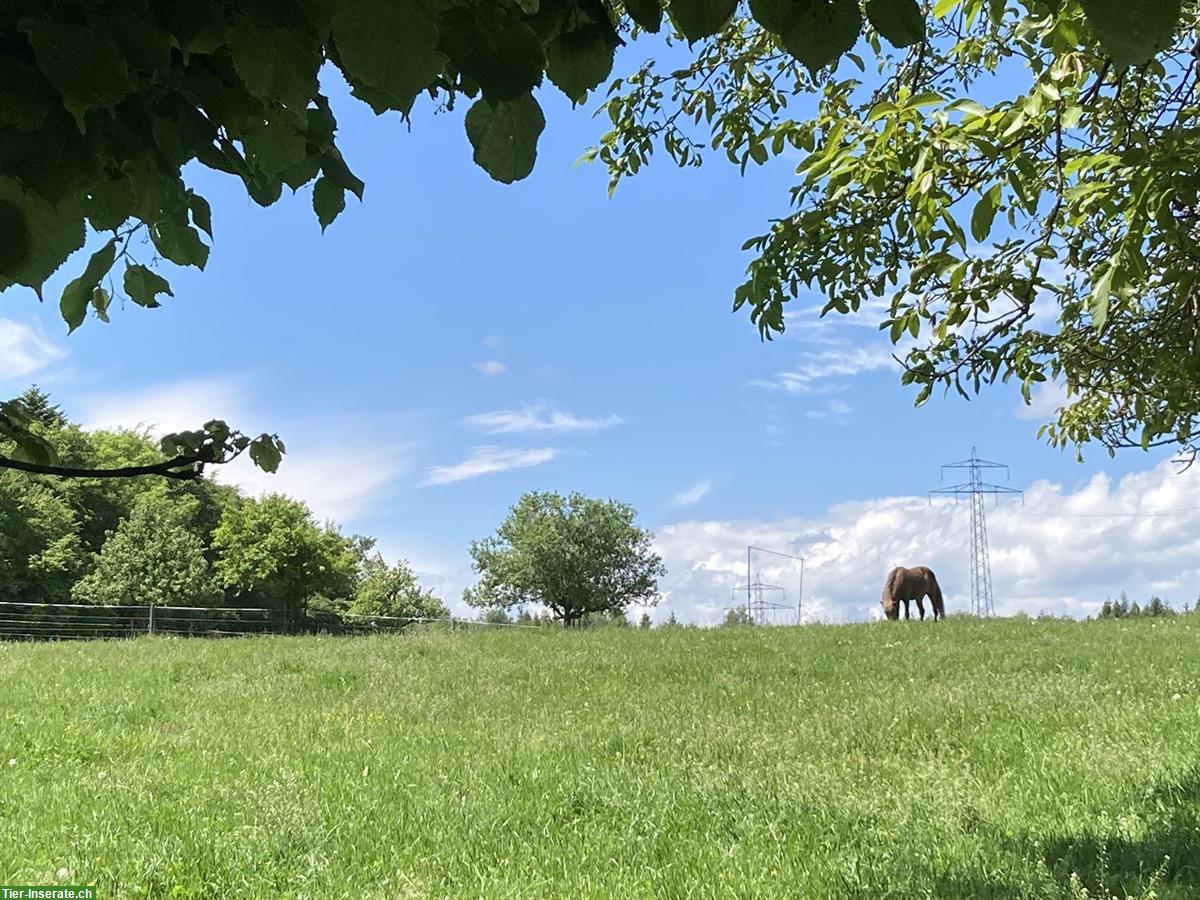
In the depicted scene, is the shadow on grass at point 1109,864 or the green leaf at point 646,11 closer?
the green leaf at point 646,11

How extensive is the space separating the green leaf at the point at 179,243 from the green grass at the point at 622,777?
121 inches

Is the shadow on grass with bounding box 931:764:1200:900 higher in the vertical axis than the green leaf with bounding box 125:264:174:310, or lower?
lower

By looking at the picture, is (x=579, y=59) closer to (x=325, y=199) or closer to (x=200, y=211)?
(x=325, y=199)

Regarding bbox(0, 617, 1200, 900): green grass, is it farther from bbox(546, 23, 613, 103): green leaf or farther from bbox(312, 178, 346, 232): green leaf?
bbox(546, 23, 613, 103): green leaf

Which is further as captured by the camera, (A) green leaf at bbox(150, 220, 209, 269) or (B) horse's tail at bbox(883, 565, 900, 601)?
(B) horse's tail at bbox(883, 565, 900, 601)

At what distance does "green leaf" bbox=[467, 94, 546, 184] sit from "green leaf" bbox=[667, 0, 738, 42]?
0.20 meters

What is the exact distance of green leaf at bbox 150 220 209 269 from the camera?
4.96 ft

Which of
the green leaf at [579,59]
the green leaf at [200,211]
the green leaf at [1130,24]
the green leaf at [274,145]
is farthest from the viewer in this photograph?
the green leaf at [200,211]

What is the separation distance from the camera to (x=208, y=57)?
1118mm

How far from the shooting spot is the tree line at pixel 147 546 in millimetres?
34594

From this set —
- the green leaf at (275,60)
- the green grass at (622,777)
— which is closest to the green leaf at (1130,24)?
the green leaf at (275,60)

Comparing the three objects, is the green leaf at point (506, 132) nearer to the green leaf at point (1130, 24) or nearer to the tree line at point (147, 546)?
the green leaf at point (1130, 24)

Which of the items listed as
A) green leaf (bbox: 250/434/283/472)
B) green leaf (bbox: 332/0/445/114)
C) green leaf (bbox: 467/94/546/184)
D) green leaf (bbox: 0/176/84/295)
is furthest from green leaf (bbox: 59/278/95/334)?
green leaf (bbox: 332/0/445/114)

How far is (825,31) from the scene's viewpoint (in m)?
0.94
